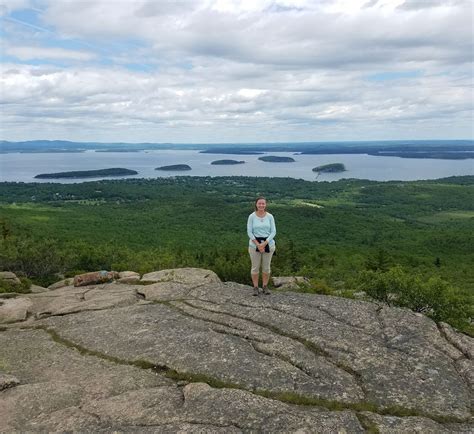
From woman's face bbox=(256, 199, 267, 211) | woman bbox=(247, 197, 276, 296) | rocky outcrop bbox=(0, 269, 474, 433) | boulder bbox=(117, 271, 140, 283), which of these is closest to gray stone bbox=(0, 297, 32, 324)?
rocky outcrop bbox=(0, 269, 474, 433)

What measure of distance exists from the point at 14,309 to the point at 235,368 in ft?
31.6

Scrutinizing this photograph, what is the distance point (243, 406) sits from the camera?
8.10 metres

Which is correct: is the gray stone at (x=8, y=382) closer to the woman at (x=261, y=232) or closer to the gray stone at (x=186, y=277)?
the woman at (x=261, y=232)

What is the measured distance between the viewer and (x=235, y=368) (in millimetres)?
9711

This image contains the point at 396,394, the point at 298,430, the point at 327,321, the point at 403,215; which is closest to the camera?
the point at 298,430

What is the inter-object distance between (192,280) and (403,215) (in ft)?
472

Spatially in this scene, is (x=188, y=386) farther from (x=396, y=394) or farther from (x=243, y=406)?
(x=396, y=394)

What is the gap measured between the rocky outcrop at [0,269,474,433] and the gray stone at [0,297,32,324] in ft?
1.29

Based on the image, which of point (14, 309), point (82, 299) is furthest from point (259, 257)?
point (14, 309)

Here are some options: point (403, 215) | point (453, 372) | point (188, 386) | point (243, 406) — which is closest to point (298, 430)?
point (243, 406)

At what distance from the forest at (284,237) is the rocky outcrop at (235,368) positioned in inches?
211

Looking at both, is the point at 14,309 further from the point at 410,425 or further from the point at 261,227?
the point at 410,425

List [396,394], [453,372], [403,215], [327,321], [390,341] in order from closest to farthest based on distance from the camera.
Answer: [396,394], [453,372], [390,341], [327,321], [403,215]

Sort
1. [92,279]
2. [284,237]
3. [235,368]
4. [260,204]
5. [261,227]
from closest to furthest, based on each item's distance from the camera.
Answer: [235,368] < [260,204] < [261,227] < [92,279] < [284,237]
